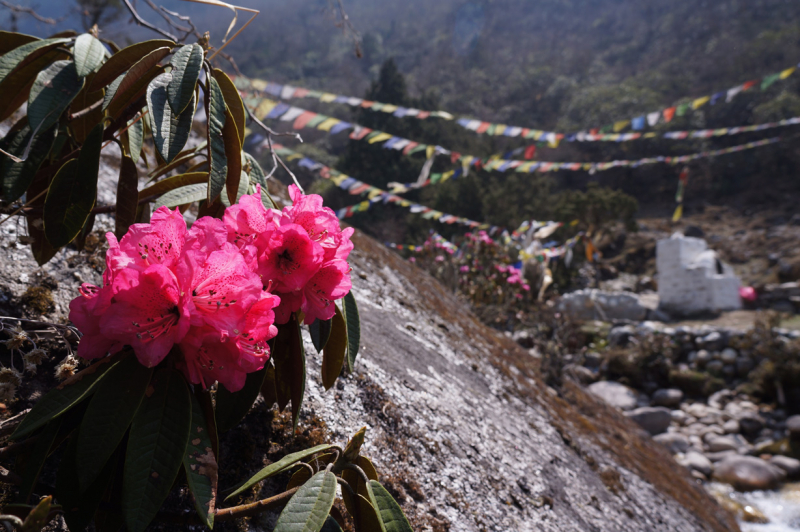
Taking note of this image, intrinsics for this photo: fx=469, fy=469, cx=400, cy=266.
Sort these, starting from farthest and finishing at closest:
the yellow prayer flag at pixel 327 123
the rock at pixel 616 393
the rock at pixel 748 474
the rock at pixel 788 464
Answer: the yellow prayer flag at pixel 327 123 < the rock at pixel 616 393 < the rock at pixel 788 464 < the rock at pixel 748 474

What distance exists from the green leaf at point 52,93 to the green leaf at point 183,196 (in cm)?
22

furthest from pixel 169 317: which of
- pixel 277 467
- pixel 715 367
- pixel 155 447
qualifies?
pixel 715 367

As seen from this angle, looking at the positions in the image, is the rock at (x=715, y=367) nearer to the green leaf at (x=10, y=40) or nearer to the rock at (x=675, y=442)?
the rock at (x=675, y=442)

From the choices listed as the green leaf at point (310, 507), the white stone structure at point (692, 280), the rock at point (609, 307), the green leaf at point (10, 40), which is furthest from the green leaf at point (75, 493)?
the white stone structure at point (692, 280)

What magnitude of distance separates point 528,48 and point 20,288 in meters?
52.6

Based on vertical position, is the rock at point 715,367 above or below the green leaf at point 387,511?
above

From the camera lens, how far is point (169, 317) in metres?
0.55

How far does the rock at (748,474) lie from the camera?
4.68 m

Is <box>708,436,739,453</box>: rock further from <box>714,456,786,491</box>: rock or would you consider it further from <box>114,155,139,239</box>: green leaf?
<box>114,155,139,239</box>: green leaf

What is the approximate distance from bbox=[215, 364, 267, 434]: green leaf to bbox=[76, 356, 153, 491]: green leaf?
0.14 m

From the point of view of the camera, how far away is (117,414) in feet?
1.84

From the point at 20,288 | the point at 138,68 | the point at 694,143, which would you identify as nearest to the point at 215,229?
the point at 138,68

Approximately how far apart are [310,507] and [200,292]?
0.30 meters

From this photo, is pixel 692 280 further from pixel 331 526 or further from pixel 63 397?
pixel 63 397
